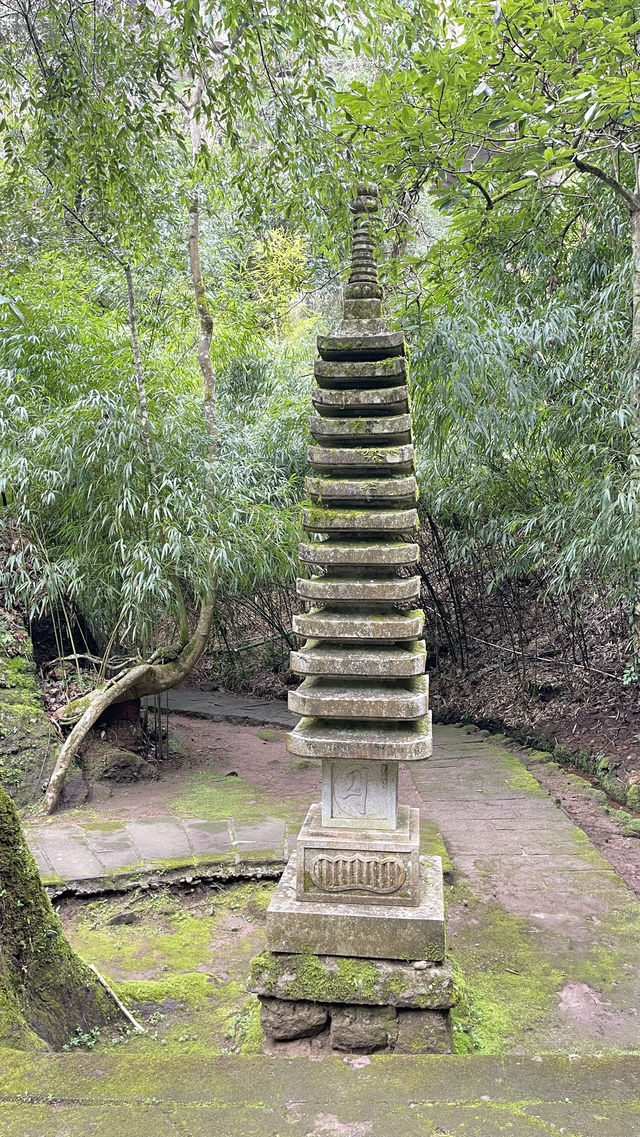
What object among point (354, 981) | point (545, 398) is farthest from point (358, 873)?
point (545, 398)

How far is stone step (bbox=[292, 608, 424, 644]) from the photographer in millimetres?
3000

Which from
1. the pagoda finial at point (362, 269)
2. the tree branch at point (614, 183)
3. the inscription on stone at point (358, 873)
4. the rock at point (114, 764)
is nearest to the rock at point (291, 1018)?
the inscription on stone at point (358, 873)

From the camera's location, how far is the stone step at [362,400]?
121 inches

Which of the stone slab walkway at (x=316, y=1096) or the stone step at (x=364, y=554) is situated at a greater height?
the stone step at (x=364, y=554)

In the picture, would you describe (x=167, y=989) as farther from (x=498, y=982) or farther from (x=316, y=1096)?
(x=316, y=1096)

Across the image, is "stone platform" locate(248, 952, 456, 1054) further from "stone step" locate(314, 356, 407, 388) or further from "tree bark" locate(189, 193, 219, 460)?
"tree bark" locate(189, 193, 219, 460)

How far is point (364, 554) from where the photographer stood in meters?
3.03

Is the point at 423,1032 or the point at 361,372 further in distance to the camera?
the point at 361,372

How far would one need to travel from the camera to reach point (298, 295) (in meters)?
12.5

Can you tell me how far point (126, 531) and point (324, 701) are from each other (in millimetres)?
3188

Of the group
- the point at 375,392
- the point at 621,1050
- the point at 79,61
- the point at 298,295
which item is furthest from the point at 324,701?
the point at 298,295

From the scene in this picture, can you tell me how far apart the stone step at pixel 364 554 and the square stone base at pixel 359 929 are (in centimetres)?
121

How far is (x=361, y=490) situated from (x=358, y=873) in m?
1.37

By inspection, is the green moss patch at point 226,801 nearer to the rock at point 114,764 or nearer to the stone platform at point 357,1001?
the rock at point 114,764
